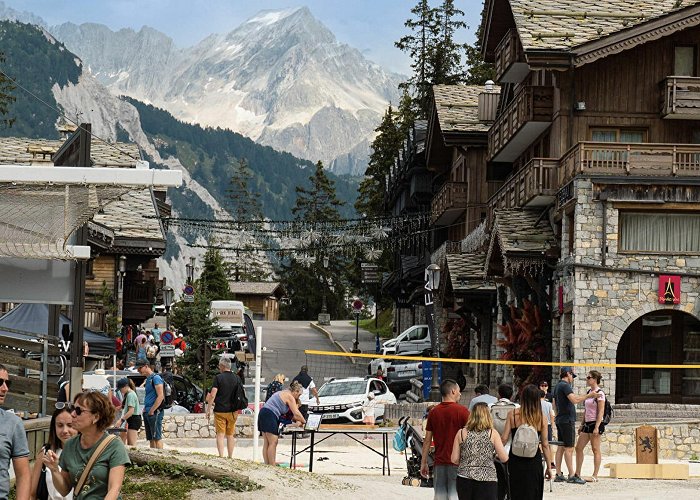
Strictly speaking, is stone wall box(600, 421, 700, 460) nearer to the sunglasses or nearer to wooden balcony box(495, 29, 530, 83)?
wooden balcony box(495, 29, 530, 83)

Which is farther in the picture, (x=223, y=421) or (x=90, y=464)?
(x=223, y=421)

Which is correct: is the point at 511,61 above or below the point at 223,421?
above

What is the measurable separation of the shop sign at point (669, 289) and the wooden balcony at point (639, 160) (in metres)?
2.49

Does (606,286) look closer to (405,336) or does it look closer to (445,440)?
(405,336)

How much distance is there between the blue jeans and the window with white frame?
21.2 meters

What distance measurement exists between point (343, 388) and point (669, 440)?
34.6ft

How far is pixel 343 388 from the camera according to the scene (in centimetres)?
3797

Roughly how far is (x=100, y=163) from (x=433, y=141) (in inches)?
682

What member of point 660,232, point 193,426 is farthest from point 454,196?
point 193,426

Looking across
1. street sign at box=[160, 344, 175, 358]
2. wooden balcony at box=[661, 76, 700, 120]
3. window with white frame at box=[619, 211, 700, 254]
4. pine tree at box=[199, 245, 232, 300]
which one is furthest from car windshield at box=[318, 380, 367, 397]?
pine tree at box=[199, 245, 232, 300]

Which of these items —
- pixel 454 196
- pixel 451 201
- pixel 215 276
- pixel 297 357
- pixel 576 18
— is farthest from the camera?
pixel 215 276

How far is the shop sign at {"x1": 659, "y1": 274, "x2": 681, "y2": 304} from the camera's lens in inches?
1388

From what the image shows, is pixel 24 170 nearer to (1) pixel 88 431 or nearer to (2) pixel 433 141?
(1) pixel 88 431

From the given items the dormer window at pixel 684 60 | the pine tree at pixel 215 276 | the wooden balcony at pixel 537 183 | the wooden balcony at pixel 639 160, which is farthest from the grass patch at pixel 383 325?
the wooden balcony at pixel 639 160
